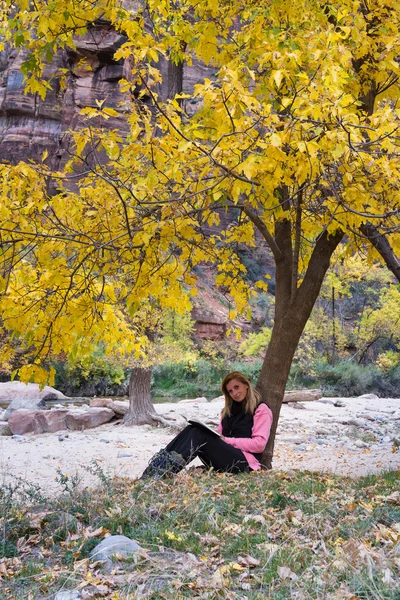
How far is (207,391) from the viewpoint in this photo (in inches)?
952

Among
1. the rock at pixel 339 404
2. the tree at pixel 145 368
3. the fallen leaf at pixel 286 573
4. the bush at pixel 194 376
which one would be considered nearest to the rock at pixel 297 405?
the rock at pixel 339 404

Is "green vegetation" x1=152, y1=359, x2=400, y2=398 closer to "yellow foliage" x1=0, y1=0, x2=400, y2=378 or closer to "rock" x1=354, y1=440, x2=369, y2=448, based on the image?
"rock" x1=354, y1=440, x2=369, y2=448

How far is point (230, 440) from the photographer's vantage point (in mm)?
4957

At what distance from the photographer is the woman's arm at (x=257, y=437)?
4965 millimetres

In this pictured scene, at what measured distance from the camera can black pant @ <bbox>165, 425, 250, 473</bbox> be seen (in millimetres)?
4656

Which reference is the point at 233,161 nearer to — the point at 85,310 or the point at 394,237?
the point at 85,310

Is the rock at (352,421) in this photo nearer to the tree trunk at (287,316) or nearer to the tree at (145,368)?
the tree at (145,368)

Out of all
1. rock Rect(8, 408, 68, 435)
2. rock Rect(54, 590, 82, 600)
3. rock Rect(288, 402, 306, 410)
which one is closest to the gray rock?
rock Rect(8, 408, 68, 435)

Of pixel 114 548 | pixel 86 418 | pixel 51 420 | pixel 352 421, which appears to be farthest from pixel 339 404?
pixel 114 548

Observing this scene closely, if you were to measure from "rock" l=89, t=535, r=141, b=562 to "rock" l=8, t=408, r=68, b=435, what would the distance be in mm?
9500

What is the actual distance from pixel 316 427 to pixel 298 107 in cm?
1041

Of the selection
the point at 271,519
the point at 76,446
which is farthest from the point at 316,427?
the point at 271,519

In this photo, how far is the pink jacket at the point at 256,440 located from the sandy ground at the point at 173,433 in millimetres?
1703

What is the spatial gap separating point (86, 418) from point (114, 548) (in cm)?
989
